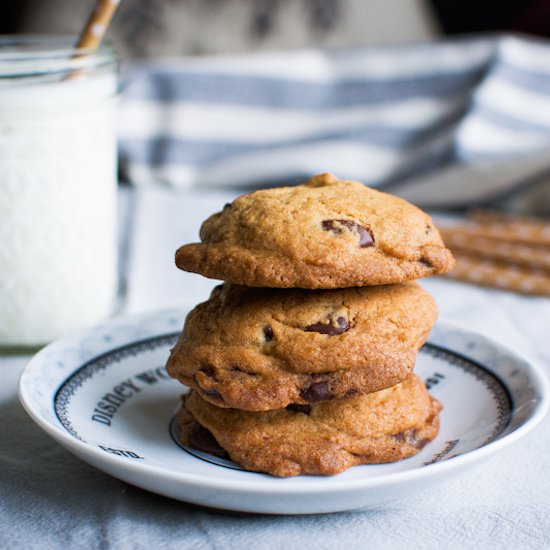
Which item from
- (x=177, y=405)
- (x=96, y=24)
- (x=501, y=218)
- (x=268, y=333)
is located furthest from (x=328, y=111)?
(x=268, y=333)

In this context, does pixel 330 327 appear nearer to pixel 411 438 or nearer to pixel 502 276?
pixel 411 438

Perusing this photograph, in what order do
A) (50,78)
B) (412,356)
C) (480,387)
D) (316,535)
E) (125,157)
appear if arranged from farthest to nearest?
(125,157) → (50,78) → (480,387) → (412,356) → (316,535)

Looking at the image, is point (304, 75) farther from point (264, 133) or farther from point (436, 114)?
point (436, 114)

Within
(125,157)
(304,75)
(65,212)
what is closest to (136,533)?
(65,212)

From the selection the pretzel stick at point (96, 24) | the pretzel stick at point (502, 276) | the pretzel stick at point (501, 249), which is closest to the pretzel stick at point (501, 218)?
the pretzel stick at point (501, 249)

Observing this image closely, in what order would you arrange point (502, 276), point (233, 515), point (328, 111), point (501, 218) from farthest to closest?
point (328, 111)
point (501, 218)
point (502, 276)
point (233, 515)

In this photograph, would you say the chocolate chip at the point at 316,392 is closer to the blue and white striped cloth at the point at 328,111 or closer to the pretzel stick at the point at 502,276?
the pretzel stick at the point at 502,276

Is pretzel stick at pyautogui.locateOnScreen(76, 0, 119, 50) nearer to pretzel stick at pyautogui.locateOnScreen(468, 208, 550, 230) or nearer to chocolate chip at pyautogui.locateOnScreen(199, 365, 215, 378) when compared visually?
chocolate chip at pyautogui.locateOnScreen(199, 365, 215, 378)
